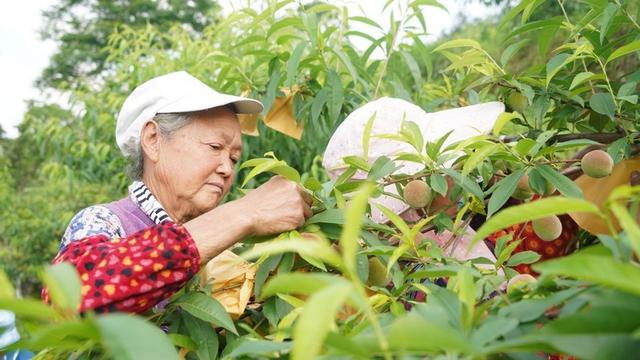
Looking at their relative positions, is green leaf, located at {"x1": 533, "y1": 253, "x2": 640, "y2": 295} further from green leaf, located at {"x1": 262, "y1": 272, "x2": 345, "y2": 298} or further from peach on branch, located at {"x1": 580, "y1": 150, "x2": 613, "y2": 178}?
peach on branch, located at {"x1": 580, "y1": 150, "x2": 613, "y2": 178}

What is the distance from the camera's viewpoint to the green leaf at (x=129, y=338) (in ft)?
1.34

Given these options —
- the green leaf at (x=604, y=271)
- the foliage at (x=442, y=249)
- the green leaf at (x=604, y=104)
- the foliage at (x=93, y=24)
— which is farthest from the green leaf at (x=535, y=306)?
the foliage at (x=93, y=24)

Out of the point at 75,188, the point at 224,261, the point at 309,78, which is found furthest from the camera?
the point at 75,188

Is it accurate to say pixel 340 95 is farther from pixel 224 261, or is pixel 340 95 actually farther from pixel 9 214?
pixel 9 214

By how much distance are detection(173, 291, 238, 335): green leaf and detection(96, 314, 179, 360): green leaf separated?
0.51 meters

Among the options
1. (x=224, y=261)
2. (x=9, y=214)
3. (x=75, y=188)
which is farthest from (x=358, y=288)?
(x=9, y=214)

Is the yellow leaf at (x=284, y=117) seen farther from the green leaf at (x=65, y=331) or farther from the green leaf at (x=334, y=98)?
the green leaf at (x=65, y=331)

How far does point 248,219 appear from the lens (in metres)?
1.09

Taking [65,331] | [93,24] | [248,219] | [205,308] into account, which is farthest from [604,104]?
[93,24]

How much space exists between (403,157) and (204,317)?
36cm

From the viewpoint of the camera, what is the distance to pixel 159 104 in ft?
4.50

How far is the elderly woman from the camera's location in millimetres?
980

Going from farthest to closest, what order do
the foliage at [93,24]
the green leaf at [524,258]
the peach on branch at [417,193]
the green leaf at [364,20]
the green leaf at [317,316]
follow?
the foliage at [93,24] < the green leaf at [364,20] < the peach on branch at [417,193] < the green leaf at [524,258] < the green leaf at [317,316]

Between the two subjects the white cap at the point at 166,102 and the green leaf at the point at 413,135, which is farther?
the white cap at the point at 166,102
